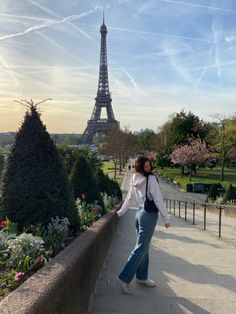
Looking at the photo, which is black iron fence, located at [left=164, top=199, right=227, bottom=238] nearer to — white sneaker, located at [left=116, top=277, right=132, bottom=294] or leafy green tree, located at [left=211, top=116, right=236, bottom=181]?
white sneaker, located at [left=116, top=277, right=132, bottom=294]

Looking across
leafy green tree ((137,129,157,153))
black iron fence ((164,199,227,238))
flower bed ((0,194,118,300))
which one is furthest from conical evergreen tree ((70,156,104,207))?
leafy green tree ((137,129,157,153))

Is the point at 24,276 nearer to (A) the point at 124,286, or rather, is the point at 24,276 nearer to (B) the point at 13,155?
(A) the point at 124,286

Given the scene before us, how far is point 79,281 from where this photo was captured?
13.5 feet

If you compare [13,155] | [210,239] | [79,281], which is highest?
[13,155]

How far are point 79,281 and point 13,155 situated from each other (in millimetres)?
2504

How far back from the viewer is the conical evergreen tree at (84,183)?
34.6 ft

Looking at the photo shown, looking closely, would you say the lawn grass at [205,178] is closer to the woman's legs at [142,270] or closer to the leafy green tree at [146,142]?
the leafy green tree at [146,142]

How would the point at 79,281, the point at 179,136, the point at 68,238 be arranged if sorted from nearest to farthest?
the point at 79,281, the point at 68,238, the point at 179,136

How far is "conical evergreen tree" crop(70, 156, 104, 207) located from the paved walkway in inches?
57.6

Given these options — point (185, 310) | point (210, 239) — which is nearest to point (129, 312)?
point (185, 310)

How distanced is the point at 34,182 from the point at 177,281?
7.58 ft

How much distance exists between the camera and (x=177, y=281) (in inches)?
225

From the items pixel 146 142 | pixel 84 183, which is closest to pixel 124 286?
pixel 84 183

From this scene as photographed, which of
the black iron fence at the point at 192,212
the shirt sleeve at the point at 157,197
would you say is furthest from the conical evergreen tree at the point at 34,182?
the black iron fence at the point at 192,212
